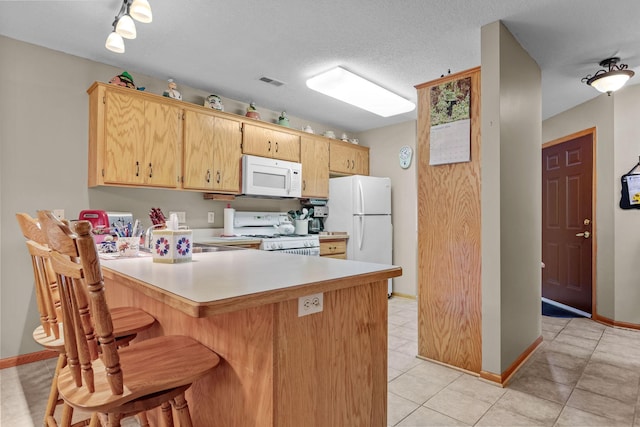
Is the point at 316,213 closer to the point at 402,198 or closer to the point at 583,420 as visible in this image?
the point at 402,198

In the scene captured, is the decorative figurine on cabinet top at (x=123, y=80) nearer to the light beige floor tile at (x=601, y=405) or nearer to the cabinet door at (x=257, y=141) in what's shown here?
the cabinet door at (x=257, y=141)

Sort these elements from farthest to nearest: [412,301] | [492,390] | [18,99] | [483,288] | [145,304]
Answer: [412,301] < [18,99] < [483,288] < [492,390] < [145,304]

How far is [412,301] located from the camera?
455 centimetres

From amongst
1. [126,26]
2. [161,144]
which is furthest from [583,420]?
[161,144]

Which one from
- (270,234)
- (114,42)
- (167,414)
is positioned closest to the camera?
(167,414)

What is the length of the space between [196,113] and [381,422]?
120 inches

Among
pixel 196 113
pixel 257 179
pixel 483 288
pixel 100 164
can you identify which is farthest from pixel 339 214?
pixel 100 164

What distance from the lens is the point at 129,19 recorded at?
1952mm

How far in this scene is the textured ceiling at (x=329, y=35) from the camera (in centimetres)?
219

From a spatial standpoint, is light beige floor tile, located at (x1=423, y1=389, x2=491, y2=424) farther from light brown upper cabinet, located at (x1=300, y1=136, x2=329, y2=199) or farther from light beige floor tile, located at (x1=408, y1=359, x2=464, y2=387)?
light brown upper cabinet, located at (x1=300, y1=136, x2=329, y2=199)

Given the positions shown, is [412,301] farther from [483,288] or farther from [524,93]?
[524,93]

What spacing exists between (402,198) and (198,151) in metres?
2.83

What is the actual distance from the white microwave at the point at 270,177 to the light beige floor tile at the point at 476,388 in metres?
2.61

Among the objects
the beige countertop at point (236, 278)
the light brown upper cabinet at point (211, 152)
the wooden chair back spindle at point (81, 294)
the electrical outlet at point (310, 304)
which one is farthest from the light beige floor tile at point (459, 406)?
the light brown upper cabinet at point (211, 152)
